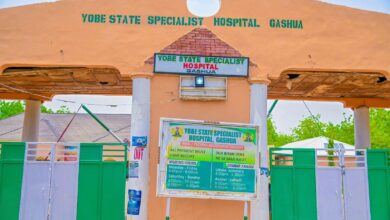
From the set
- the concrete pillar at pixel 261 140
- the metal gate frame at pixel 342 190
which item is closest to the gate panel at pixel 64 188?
the concrete pillar at pixel 261 140

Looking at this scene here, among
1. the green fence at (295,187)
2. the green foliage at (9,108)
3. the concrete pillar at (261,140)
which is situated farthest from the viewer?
the green foliage at (9,108)

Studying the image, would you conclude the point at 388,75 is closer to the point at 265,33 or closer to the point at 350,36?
the point at 350,36

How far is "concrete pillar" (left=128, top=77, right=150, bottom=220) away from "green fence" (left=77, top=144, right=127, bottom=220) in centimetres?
29

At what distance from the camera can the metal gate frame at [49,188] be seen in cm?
831

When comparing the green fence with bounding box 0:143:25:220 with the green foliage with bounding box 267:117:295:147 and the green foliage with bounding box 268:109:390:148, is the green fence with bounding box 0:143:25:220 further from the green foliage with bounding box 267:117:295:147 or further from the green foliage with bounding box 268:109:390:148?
the green foliage with bounding box 267:117:295:147

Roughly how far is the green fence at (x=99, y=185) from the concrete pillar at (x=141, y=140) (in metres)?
0.29

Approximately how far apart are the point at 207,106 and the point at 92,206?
308 centimetres

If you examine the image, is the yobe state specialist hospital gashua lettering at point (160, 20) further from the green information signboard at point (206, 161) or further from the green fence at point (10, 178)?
the green fence at point (10, 178)

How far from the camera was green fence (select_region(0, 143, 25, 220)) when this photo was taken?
8.33 m

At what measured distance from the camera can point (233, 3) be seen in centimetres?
897

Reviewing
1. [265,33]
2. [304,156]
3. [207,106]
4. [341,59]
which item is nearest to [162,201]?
[207,106]

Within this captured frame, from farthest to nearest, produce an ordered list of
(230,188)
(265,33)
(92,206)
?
(265,33)
(92,206)
(230,188)

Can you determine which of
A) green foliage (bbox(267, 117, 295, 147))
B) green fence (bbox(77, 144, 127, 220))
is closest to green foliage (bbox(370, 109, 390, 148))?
green foliage (bbox(267, 117, 295, 147))

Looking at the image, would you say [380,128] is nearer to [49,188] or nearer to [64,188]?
[64,188]
